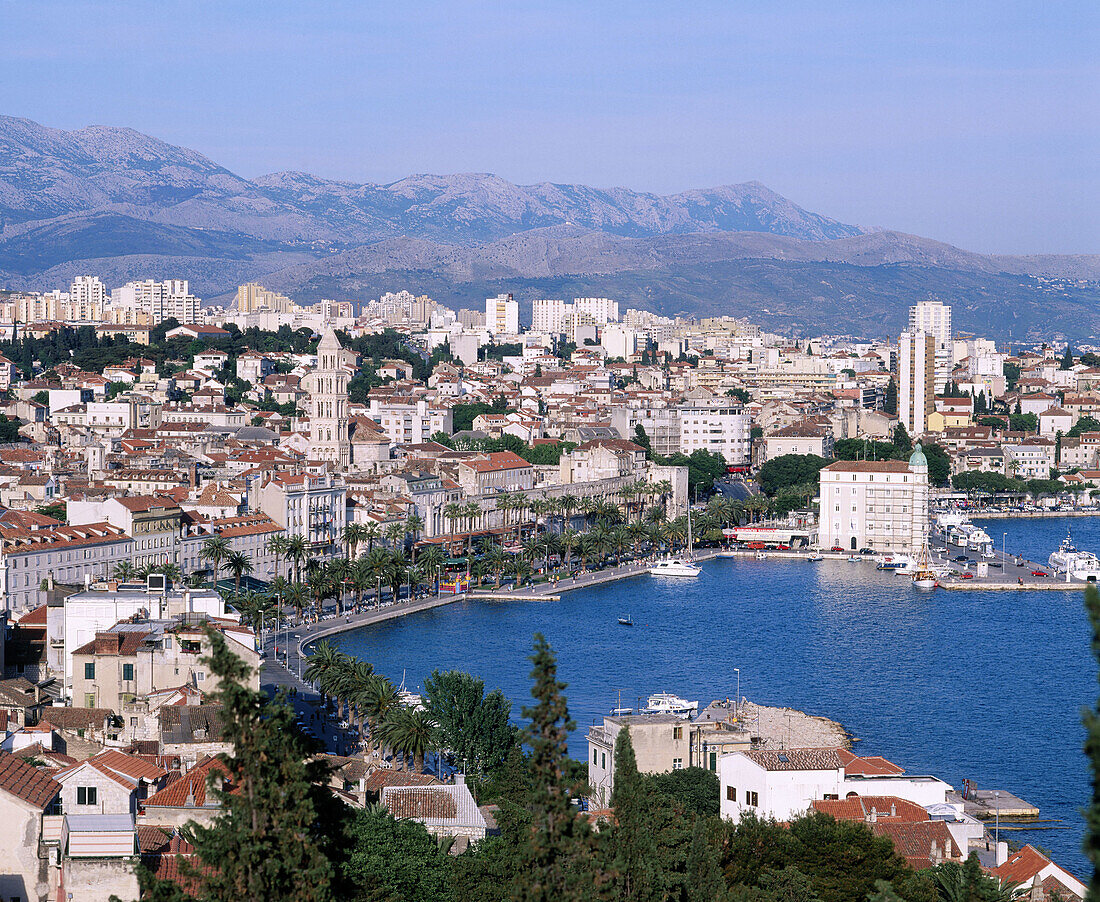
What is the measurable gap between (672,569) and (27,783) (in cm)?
3443

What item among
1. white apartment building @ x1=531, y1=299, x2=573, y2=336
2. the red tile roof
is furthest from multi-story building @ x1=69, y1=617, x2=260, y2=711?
white apartment building @ x1=531, y1=299, x2=573, y2=336

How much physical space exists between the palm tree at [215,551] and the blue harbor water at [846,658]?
3723mm

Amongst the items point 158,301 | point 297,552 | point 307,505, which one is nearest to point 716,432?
point 307,505

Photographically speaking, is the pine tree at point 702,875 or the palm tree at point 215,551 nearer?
the pine tree at point 702,875

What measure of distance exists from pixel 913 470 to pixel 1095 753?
4699cm

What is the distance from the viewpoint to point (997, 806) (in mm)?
20422

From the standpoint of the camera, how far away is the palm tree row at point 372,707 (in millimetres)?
19750

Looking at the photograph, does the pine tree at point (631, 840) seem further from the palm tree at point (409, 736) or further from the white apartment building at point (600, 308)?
the white apartment building at point (600, 308)

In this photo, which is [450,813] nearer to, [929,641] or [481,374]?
[929,641]

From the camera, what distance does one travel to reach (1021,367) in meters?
116

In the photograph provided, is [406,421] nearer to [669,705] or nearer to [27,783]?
[669,705]

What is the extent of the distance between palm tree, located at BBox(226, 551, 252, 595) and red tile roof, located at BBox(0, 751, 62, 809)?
2243cm

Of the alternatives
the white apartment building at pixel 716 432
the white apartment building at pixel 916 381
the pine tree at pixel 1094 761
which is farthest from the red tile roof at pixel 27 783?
the white apartment building at pixel 916 381

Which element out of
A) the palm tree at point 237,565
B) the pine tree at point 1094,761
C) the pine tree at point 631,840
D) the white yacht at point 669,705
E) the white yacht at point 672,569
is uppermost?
the pine tree at point 1094,761
